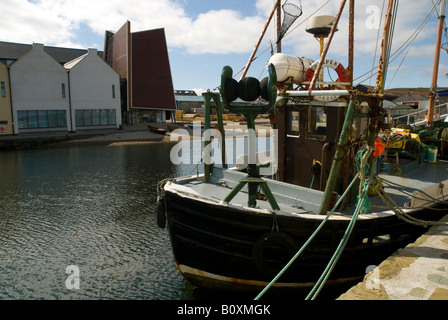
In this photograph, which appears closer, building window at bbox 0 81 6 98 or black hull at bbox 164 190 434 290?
black hull at bbox 164 190 434 290

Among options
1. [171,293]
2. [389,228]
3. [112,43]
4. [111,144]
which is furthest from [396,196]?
[112,43]

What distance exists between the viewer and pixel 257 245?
7.55 metres

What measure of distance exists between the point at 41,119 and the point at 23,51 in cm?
1317

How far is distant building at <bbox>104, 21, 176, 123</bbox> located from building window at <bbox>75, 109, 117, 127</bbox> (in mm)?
4462

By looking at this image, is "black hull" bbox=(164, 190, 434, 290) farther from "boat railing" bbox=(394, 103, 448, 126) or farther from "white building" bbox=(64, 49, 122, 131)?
"white building" bbox=(64, 49, 122, 131)

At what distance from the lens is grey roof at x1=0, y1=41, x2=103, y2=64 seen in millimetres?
47844

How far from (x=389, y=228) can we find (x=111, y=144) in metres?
39.9

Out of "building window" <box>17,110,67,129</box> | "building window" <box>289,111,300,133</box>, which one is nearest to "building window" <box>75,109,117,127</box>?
"building window" <box>17,110,67,129</box>

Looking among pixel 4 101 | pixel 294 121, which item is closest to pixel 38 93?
pixel 4 101

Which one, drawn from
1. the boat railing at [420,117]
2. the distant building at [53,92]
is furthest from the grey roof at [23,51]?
the boat railing at [420,117]

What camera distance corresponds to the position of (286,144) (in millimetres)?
10711

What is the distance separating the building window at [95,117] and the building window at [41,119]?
2.03 metres

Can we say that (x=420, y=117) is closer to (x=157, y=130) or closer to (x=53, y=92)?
(x=157, y=130)

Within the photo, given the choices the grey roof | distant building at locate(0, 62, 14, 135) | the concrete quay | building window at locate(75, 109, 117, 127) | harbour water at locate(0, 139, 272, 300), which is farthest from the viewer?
building window at locate(75, 109, 117, 127)
